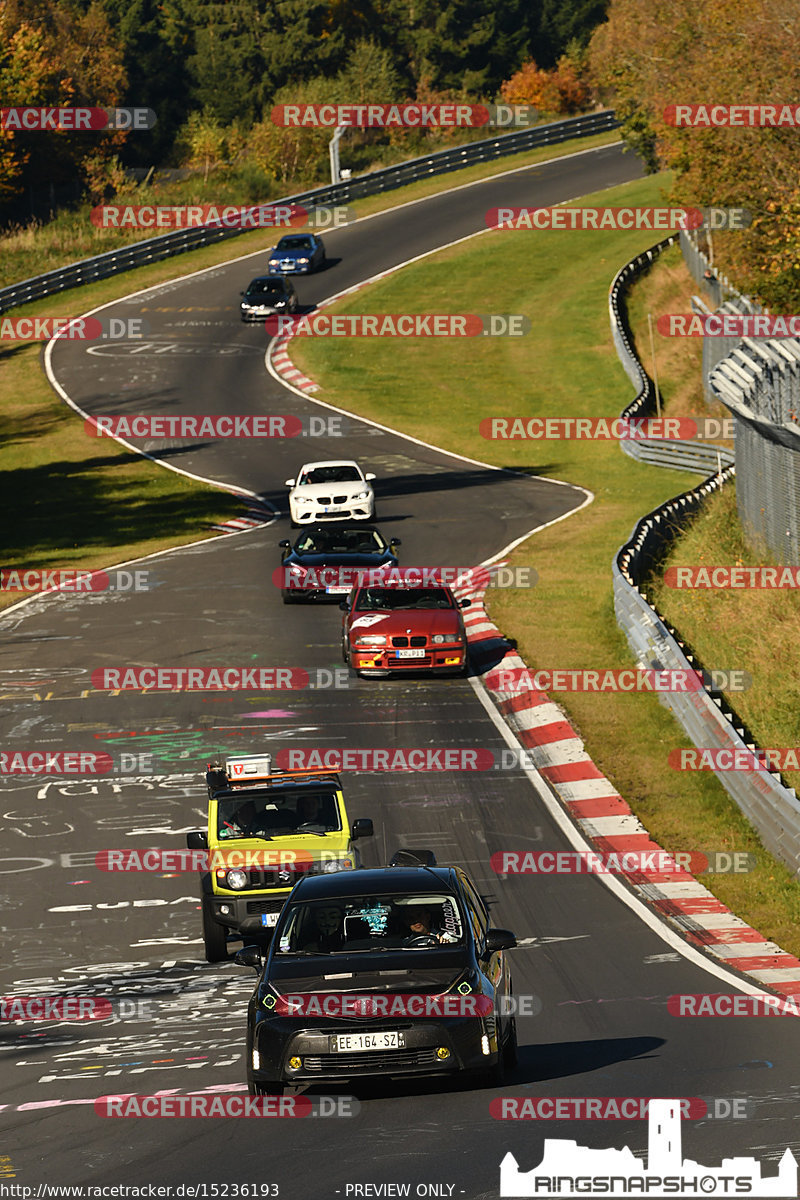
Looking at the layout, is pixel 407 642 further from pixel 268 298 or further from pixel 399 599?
pixel 268 298

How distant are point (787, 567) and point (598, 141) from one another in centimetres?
6152

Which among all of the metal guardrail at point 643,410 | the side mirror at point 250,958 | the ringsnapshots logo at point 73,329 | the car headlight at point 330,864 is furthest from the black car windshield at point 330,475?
the side mirror at point 250,958

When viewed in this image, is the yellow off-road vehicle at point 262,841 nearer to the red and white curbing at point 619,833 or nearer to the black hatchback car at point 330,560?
the red and white curbing at point 619,833

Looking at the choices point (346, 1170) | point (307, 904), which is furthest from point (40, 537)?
point (346, 1170)

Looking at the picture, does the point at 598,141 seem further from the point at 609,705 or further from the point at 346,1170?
the point at 346,1170

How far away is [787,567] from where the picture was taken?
1096 inches

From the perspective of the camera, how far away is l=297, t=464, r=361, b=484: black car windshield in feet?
129

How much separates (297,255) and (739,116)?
86.5 feet

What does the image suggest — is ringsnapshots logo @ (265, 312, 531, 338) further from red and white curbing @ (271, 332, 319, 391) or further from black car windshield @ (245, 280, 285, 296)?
red and white curbing @ (271, 332, 319, 391)

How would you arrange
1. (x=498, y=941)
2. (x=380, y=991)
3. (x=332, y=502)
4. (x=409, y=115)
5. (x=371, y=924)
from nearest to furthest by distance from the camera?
(x=380, y=991)
(x=498, y=941)
(x=371, y=924)
(x=332, y=502)
(x=409, y=115)

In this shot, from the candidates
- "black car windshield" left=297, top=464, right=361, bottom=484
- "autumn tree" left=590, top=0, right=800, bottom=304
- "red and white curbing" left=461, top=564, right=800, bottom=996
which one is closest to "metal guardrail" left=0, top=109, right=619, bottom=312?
"autumn tree" left=590, top=0, right=800, bottom=304

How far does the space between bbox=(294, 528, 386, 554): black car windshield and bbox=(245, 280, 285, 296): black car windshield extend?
3106 cm

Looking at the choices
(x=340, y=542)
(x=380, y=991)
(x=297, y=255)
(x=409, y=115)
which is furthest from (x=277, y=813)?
(x=409, y=115)

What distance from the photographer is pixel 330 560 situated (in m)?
31.0
